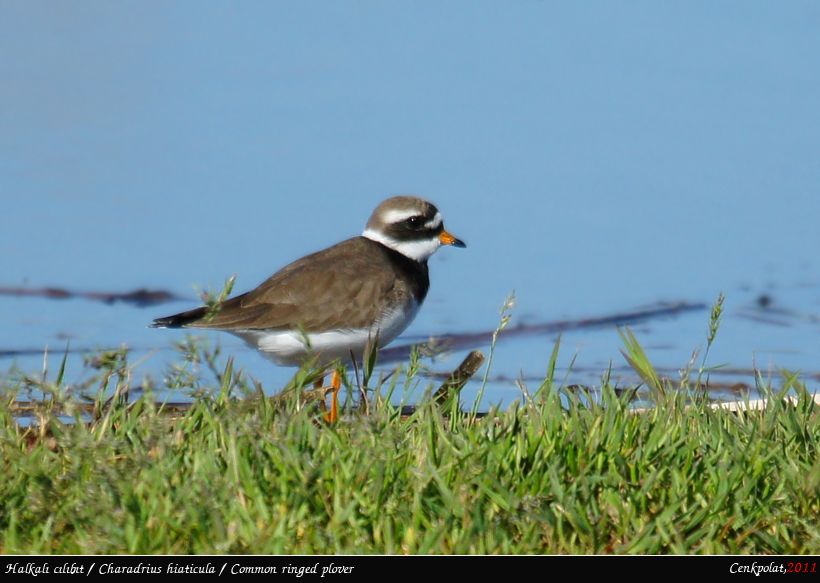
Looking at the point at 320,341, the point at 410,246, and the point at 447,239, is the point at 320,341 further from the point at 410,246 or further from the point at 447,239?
the point at 447,239

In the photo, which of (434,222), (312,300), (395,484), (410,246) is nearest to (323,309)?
(312,300)

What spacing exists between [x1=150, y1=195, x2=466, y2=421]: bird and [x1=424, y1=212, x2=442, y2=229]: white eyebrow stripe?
0.52 metres

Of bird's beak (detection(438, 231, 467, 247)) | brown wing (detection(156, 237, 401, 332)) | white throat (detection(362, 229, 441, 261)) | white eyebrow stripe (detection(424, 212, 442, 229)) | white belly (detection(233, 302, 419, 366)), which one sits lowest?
white belly (detection(233, 302, 419, 366))

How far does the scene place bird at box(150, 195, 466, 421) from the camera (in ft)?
25.8

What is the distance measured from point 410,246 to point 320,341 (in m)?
1.17

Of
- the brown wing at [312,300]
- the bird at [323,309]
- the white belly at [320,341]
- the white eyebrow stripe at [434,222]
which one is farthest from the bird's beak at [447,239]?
the white belly at [320,341]

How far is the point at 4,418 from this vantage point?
18.5ft

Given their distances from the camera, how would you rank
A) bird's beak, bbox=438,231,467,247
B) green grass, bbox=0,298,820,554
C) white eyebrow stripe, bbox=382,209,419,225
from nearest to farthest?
green grass, bbox=0,298,820,554
white eyebrow stripe, bbox=382,209,419,225
bird's beak, bbox=438,231,467,247

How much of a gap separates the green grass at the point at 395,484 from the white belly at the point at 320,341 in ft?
7.34

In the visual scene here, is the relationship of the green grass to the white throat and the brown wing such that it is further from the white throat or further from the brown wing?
the white throat

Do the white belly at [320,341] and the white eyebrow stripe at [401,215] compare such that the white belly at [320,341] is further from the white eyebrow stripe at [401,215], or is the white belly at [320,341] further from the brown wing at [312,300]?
the white eyebrow stripe at [401,215]

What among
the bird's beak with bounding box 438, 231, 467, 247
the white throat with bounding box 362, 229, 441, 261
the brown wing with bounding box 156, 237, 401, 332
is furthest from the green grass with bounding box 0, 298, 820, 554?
the bird's beak with bounding box 438, 231, 467, 247

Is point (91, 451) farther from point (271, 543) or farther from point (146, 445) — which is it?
point (271, 543)

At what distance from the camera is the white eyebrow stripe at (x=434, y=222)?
8.92m
